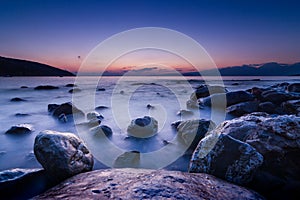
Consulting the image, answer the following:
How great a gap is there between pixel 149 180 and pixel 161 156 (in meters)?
1.69

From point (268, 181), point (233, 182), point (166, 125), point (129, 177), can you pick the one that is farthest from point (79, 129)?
point (268, 181)

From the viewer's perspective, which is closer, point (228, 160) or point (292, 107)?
point (228, 160)

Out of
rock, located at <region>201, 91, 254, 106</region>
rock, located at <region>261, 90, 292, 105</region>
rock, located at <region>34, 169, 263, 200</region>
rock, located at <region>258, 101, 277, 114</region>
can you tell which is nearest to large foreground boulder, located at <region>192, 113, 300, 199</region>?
rock, located at <region>34, 169, 263, 200</region>

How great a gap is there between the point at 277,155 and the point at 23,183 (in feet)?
11.8

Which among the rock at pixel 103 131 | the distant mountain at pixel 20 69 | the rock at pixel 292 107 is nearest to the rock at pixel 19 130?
the rock at pixel 103 131

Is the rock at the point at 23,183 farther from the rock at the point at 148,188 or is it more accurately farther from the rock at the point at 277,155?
the rock at the point at 277,155

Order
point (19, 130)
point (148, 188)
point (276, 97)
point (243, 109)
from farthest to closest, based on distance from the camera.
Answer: point (276, 97) → point (243, 109) → point (19, 130) → point (148, 188)

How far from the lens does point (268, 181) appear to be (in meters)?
2.31

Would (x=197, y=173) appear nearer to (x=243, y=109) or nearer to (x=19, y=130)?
(x=19, y=130)

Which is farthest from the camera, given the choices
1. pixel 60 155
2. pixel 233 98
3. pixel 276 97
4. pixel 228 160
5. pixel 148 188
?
pixel 233 98

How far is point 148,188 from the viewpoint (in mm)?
1670

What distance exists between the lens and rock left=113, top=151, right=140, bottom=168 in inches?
118

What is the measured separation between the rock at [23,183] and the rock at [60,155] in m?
0.14

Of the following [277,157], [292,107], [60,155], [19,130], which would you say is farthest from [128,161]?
[292,107]
